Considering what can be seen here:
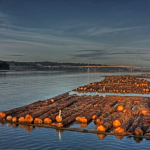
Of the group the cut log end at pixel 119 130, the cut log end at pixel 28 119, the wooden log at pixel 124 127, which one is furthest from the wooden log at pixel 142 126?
the cut log end at pixel 28 119

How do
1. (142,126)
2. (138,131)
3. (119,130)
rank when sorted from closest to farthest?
(138,131) → (119,130) → (142,126)

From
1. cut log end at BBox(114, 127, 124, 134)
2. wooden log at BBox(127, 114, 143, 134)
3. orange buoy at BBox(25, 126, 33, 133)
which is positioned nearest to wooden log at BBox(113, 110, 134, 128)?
wooden log at BBox(127, 114, 143, 134)

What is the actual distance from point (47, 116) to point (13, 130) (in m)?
3.56

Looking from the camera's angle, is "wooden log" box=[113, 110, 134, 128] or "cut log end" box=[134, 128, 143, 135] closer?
"cut log end" box=[134, 128, 143, 135]

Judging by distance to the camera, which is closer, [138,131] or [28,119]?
[138,131]

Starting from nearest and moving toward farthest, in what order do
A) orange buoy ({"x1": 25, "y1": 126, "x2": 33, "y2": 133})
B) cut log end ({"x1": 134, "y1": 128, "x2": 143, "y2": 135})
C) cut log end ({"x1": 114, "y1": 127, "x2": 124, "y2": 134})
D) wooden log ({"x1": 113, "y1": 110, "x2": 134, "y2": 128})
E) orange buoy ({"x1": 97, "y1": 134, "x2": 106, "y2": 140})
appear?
cut log end ({"x1": 134, "y1": 128, "x2": 143, "y2": 135})
orange buoy ({"x1": 97, "y1": 134, "x2": 106, "y2": 140})
cut log end ({"x1": 114, "y1": 127, "x2": 124, "y2": 134})
orange buoy ({"x1": 25, "y1": 126, "x2": 33, "y2": 133})
wooden log ({"x1": 113, "y1": 110, "x2": 134, "y2": 128})

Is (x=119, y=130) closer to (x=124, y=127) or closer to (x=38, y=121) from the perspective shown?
(x=124, y=127)

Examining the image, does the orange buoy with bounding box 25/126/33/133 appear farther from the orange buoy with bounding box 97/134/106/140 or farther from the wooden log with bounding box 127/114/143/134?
the wooden log with bounding box 127/114/143/134

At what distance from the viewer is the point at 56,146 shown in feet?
47.3

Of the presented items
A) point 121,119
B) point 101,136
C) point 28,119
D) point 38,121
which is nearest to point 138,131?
point 121,119

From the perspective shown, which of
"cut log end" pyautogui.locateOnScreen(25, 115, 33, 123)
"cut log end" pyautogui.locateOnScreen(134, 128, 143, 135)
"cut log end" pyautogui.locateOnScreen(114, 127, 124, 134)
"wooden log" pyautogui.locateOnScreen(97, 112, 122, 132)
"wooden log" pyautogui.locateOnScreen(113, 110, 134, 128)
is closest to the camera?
"cut log end" pyautogui.locateOnScreen(134, 128, 143, 135)

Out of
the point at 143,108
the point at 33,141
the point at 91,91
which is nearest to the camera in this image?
the point at 33,141

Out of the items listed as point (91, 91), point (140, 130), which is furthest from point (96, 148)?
point (91, 91)

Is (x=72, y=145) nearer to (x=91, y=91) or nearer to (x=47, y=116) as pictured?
(x=47, y=116)
